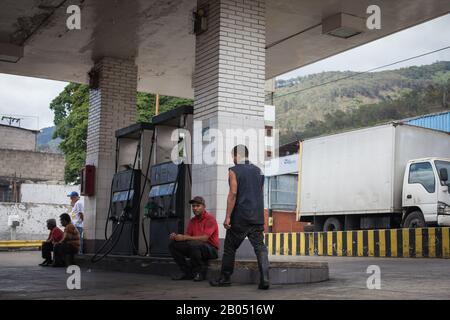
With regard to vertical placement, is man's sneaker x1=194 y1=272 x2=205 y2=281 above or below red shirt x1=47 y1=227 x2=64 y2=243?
below

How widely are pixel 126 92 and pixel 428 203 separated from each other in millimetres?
8741

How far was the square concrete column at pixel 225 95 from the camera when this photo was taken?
9219 mm

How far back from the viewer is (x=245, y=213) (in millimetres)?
7223

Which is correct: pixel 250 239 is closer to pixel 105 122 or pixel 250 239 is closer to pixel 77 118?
pixel 105 122

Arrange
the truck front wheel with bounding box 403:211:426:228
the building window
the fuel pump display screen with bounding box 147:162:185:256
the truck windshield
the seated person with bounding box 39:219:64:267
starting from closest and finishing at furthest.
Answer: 1. the fuel pump display screen with bounding box 147:162:185:256
2. the seated person with bounding box 39:219:64:267
3. the truck front wheel with bounding box 403:211:426:228
4. the truck windshield
5. the building window

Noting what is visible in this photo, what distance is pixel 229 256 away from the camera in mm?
7465

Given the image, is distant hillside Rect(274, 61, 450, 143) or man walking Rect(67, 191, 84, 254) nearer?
man walking Rect(67, 191, 84, 254)

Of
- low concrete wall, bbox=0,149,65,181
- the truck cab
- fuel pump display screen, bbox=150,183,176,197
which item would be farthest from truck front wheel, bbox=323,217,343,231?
low concrete wall, bbox=0,149,65,181

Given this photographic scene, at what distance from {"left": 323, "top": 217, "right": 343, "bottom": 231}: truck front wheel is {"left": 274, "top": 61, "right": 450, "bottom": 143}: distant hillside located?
46.1 metres

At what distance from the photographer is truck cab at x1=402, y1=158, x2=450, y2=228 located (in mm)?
15898

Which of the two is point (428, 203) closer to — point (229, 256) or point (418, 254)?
point (418, 254)

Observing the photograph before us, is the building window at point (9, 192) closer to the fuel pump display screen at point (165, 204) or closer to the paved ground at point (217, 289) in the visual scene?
the fuel pump display screen at point (165, 204)

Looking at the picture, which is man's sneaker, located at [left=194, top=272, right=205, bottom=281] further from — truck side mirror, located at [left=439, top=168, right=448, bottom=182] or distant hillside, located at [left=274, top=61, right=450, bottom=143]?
distant hillside, located at [left=274, top=61, right=450, bottom=143]

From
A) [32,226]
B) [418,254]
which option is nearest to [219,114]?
[418,254]
